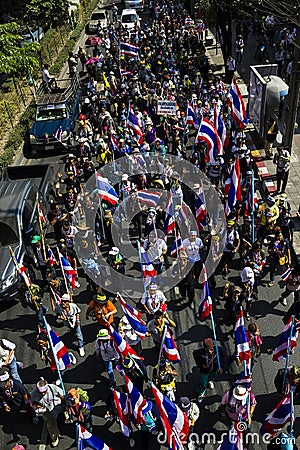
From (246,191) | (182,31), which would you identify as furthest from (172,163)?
(182,31)

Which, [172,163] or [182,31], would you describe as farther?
[182,31]

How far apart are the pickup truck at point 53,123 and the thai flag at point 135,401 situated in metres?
12.0

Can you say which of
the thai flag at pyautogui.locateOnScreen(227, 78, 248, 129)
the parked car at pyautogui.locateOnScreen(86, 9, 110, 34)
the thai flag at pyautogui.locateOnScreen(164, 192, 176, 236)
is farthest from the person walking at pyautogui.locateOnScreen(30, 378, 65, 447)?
the parked car at pyautogui.locateOnScreen(86, 9, 110, 34)

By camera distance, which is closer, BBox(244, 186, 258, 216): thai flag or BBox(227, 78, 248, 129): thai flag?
BBox(244, 186, 258, 216): thai flag

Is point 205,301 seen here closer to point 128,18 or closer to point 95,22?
point 128,18

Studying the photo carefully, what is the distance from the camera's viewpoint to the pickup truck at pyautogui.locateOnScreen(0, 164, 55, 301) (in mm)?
11625

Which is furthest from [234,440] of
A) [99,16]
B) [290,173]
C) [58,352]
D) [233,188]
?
[99,16]

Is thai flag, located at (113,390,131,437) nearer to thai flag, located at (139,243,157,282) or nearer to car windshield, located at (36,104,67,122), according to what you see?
thai flag, located at (139,243,157,282)

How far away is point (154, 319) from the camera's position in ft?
29.8

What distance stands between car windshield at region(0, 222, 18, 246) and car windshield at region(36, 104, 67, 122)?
7.99 meters

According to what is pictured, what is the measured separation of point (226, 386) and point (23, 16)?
82.7ft

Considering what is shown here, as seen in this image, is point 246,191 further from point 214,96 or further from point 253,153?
point 214,96

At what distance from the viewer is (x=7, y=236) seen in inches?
488

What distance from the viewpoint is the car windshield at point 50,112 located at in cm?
1927
